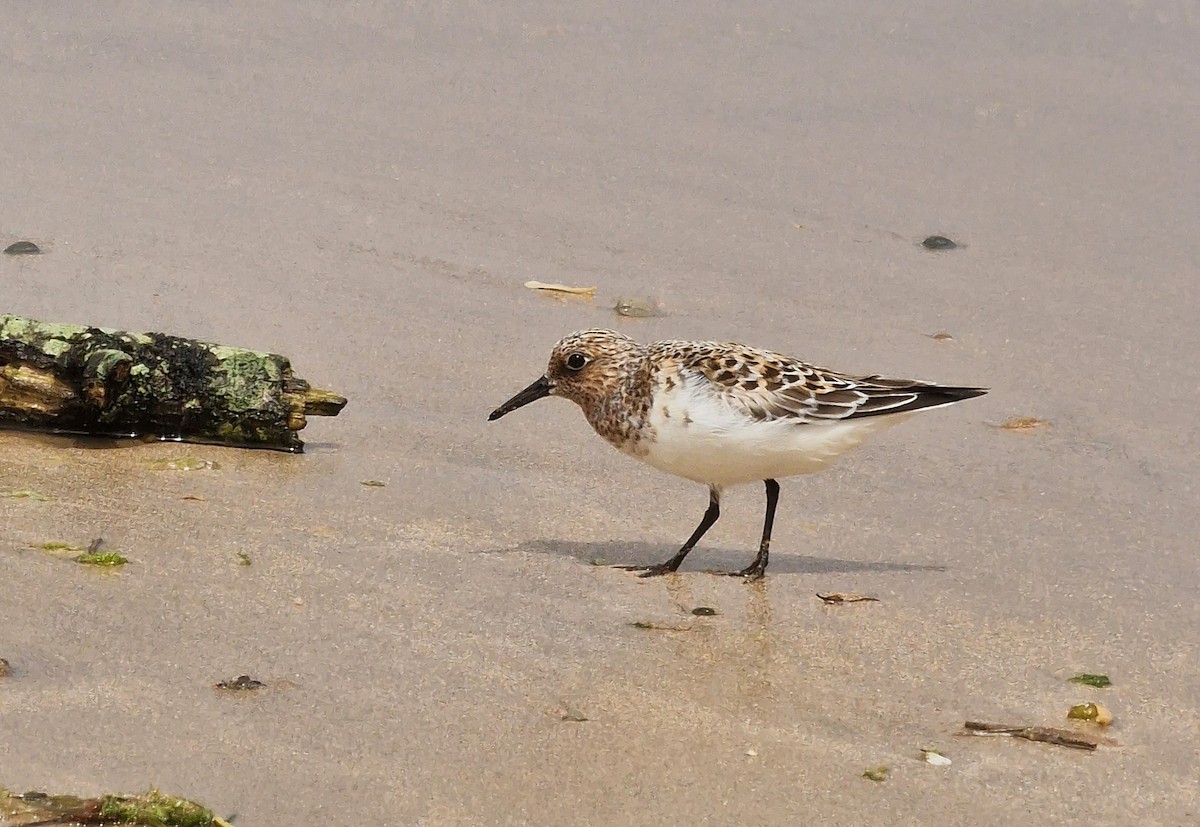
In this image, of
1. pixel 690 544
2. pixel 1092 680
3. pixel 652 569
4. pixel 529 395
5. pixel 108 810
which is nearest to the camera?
pixel 108 810

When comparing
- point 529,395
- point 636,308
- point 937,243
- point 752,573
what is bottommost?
point 752,573

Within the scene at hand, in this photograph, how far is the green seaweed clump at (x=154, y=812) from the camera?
288 cm

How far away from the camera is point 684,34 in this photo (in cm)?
838

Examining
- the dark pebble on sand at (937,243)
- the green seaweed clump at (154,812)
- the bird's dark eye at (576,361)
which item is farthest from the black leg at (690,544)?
the dark pebble on sand at (937,243)

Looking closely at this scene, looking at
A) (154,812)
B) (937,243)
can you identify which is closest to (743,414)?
(154,812)

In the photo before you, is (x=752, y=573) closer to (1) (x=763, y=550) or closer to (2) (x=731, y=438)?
(1) (x=763, y=550)

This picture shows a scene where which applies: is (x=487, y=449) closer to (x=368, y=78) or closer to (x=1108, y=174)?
(x=368, y=78)

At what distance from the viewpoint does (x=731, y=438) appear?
4695 millimetres

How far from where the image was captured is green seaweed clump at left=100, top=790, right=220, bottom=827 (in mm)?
2879

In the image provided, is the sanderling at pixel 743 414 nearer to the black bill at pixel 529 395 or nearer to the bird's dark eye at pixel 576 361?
the bird's dark eye at pixel 576 361

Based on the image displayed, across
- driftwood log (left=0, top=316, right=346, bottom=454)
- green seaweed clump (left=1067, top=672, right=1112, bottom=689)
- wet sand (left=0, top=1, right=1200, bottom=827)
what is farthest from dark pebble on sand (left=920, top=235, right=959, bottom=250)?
green seaweed clump (left=1067, top=672, right=1112, bottom=689)

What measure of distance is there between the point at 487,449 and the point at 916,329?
6.66ft

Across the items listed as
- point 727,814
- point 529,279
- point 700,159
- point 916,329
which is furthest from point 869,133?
point 727,814

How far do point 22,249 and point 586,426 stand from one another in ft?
7.95
